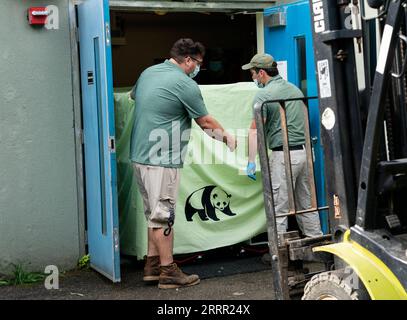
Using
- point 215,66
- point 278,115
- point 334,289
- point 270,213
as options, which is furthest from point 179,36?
point 334,289

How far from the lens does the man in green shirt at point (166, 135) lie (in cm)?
673

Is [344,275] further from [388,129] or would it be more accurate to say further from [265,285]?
[265,285]

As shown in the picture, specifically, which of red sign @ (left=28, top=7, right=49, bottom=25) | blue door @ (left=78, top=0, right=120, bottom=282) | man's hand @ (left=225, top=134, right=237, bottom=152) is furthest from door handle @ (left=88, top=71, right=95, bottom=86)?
man's hand @ (left=225, top=134, right=237, bottom=152)

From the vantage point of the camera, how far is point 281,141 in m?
7.42

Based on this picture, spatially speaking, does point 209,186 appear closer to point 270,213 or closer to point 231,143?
point 231,143

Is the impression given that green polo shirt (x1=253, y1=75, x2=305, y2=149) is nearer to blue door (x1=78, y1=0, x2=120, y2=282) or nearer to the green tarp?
the green tarp

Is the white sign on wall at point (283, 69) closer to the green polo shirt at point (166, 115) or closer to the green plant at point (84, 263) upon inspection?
the green polo shirt at point (166, 115)

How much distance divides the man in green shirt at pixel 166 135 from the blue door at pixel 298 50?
133cm

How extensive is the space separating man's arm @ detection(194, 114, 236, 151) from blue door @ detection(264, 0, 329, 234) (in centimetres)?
118

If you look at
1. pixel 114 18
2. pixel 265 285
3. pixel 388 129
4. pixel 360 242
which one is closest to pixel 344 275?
pixel 360 242

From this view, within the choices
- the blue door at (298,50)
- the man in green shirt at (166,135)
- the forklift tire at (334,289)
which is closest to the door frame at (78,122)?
the man in green shirt at (166,135)

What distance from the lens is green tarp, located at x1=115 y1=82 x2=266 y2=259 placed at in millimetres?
7543

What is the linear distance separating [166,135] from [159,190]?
495mm

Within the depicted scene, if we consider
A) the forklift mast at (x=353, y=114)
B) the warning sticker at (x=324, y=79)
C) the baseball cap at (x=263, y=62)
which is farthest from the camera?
the baseball cap at (x=263, y=62)
